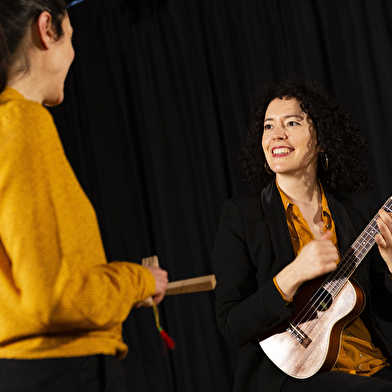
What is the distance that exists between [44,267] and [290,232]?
1.08 metres

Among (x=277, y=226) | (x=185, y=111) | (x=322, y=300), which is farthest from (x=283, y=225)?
(x=185, y=111)

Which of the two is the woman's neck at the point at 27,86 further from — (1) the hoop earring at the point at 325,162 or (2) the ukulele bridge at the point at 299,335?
(1) the hoop earring at the point at 325,162

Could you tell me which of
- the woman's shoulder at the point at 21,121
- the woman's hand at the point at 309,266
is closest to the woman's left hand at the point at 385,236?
the woman's hand at the point at 309,266

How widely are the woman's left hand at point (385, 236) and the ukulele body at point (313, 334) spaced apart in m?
0.16

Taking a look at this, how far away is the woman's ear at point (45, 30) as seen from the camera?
0.76m

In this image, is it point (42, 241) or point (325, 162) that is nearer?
point (42, 241)

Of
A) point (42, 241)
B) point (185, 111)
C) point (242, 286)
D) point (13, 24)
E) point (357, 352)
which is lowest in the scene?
point (357, 352)

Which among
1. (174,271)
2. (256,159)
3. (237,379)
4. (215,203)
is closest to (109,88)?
(215,203)

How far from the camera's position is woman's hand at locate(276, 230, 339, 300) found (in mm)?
1276

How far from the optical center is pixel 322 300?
136 cm

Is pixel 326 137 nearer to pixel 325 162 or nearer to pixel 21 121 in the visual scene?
pixel 325 162

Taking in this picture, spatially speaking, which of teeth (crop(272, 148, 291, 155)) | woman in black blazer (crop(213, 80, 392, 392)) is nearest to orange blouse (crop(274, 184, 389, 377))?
woman in black blazer (crop(213, 80, 392, 392))

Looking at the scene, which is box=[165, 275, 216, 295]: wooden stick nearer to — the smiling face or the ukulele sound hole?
the ukulele sound hole

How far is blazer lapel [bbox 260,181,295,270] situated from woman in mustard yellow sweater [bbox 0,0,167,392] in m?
0.81
